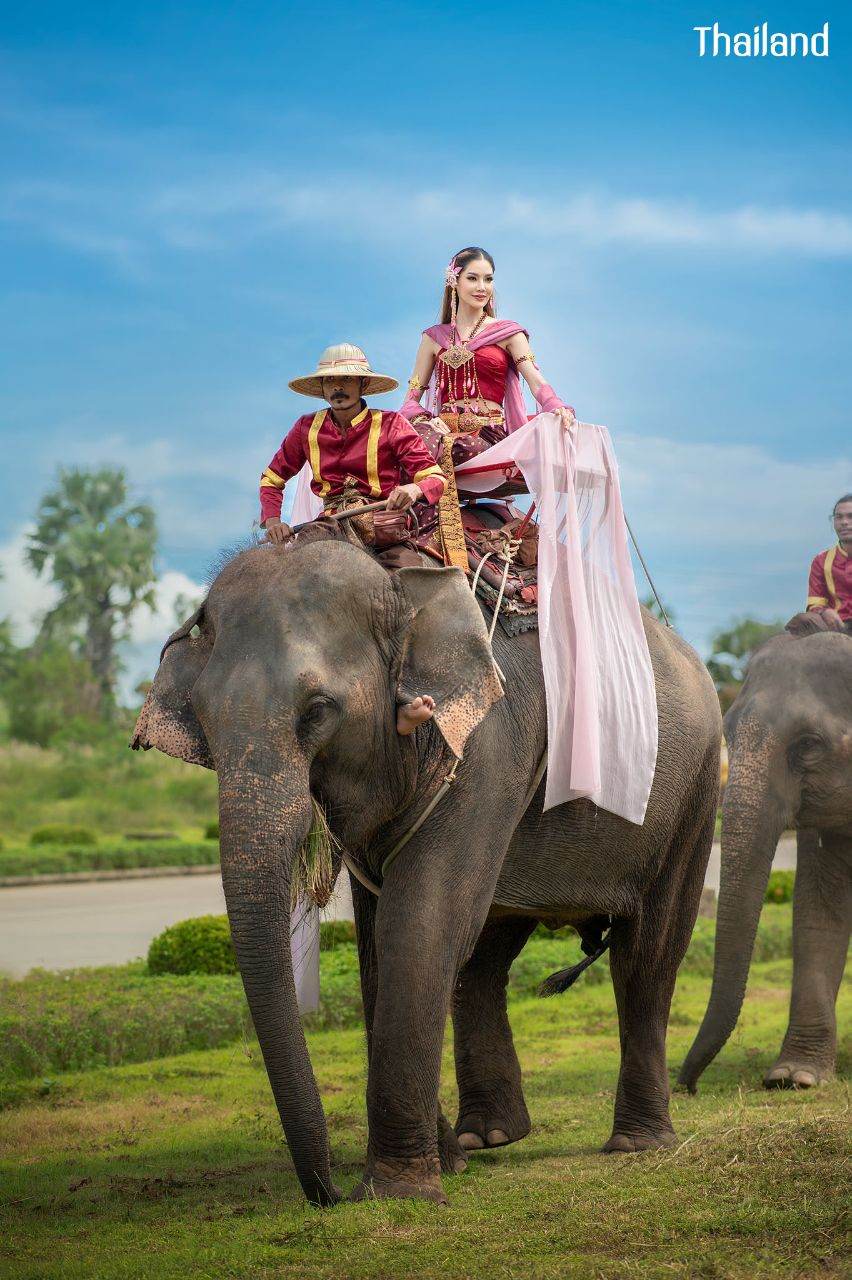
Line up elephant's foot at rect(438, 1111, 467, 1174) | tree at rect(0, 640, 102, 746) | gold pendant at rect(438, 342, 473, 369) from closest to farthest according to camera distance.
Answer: elephant's foot at rect(438, 1111, 467, 1174), gold pendant at rect(438, 342, 473, 369), tree at rect(0, 640, 102, 746)

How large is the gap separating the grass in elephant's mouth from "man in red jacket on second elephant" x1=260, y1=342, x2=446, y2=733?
8.03 feet

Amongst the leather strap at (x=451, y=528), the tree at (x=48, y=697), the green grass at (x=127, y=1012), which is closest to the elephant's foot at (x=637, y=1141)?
the green grass at (x=127, y=1012)

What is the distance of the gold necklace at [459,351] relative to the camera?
718 centimetres

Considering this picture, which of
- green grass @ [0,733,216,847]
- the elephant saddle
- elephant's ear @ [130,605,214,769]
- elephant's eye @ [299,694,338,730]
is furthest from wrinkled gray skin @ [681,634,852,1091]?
green grass @ [0,733,216,847]

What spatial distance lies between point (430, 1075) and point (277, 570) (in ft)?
6.20

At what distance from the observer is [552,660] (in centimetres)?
652

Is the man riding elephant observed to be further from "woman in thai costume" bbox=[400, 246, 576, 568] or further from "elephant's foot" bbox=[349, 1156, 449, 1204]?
"elephant's foot" bbox=[349, 1156, 449, 1204]

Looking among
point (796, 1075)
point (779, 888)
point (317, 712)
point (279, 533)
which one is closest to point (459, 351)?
point (279, 533)

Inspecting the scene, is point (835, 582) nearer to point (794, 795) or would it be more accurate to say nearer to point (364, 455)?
point (794, 795)

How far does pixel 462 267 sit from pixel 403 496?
1.75m

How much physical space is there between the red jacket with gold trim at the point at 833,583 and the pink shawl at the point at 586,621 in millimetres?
3435

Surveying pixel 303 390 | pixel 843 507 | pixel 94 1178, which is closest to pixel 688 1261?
pixel 94 1178

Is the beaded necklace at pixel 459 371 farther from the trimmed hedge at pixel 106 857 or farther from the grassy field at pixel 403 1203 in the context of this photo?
the trimmed hedge at pixel 106 857

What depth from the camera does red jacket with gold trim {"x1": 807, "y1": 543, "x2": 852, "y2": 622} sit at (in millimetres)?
10172
